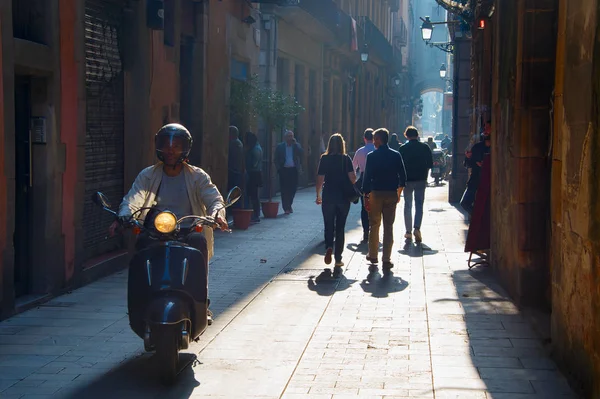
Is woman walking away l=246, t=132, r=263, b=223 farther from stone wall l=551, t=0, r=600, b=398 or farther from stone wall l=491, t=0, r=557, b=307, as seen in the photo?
stone wall l=551, t=0, r=600, b=398

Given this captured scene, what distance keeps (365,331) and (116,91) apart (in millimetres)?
5266

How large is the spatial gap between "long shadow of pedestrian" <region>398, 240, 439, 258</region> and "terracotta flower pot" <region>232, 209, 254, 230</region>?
2.79m

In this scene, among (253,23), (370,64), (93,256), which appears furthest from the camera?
(370,64)

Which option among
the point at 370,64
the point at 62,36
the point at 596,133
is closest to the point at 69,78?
the point at 62,36

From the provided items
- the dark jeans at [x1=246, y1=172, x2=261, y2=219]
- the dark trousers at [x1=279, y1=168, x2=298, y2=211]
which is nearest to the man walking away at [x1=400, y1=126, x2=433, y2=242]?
the dark jeans at [x1=246, y1=172, x2=261, y2=219]

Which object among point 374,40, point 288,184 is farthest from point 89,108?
point 374,40

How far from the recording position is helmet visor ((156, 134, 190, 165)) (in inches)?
273

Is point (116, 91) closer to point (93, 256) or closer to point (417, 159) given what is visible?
point (93, 256)

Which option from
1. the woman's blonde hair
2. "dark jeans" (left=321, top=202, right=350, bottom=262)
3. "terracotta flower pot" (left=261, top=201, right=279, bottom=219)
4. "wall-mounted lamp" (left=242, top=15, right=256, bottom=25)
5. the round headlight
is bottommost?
"terracotta flower pot" (left=261, top=201, right=279, bottom=219)

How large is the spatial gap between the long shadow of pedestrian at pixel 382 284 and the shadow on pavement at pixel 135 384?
3514mm

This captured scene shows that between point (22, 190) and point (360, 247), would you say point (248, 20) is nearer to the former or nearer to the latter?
point (360, 247)

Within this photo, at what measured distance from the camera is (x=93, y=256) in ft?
37.3

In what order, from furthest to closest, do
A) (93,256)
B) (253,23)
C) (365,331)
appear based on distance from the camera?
(253,23)
(93,256)
(365,331)

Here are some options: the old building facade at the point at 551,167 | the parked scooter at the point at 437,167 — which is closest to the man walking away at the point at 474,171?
the old building facade at the point at 551,167
